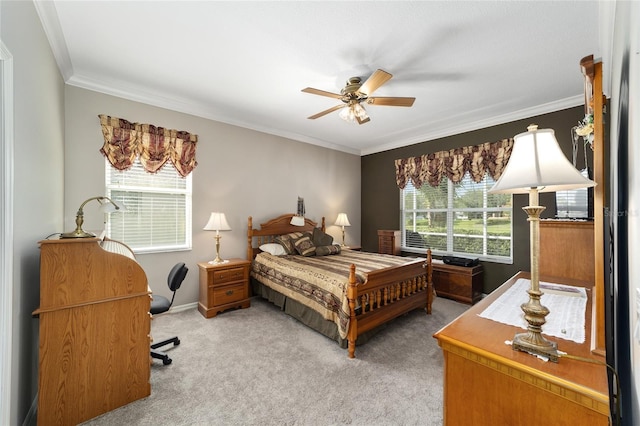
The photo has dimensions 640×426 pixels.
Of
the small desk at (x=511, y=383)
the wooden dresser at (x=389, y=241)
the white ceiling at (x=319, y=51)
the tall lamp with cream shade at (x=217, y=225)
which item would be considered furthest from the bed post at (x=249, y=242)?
the small desk at (x=511, y=383)

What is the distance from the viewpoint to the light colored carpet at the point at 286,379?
Result: 5.82ft

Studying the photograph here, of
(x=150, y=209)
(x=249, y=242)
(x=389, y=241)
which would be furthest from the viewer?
(x=389, y=241)

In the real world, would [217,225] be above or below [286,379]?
above

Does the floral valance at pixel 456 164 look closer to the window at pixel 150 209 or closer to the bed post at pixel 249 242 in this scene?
the bed post at pixel 249 242

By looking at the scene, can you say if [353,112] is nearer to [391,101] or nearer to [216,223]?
[391,101]

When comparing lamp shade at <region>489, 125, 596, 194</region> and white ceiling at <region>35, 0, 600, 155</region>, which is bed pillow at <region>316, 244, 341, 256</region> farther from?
lamp shade at <region>489, 125, 596, 194</region>

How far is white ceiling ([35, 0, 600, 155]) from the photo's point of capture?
6.43 ft

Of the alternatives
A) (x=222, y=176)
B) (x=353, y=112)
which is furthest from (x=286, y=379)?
(x=222, y=176)

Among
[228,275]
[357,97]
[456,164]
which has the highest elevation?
[357,97]

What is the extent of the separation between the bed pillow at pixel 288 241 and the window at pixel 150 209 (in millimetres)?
1311

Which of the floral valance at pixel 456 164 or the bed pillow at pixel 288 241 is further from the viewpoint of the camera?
the bed pillow at pixel 288 241

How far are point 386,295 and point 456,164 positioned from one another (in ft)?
8.93

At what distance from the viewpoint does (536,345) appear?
0.98m

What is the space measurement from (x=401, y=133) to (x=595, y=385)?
4537 mm
